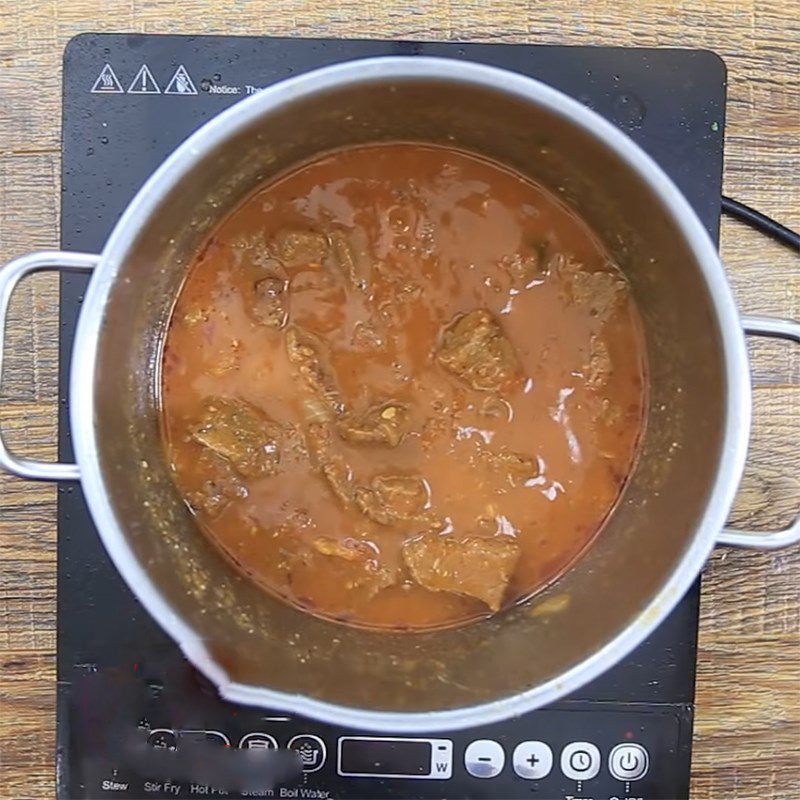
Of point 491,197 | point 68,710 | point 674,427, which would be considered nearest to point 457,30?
point 491,197

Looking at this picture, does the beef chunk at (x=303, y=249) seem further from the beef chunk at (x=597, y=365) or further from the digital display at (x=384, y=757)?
the digital display at (x=384, y=757)

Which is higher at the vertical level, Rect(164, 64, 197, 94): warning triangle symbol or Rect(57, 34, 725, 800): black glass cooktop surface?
Rect(164, 64, 197, 94): warning triangle symbol

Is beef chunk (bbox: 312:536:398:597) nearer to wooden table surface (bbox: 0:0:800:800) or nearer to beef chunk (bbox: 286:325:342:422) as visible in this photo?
beef chunk (bbox: 286:325:342:422)

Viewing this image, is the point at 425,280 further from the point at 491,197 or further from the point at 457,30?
the point at 457,30

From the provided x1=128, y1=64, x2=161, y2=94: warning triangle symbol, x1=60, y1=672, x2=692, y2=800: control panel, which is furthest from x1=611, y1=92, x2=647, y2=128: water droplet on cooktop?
x1=60, y1=672, x2=692, y2=800: control panel

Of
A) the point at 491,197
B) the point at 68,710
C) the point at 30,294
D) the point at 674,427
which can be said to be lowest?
the point at 68,710

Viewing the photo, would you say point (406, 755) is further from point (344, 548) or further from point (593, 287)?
point (593, 287)

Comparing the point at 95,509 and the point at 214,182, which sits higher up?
the point at 214,182
